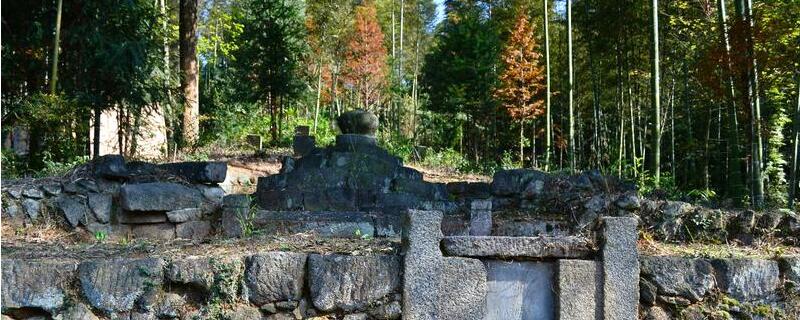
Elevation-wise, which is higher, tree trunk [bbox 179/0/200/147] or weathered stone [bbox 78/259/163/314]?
tree trunk [bbox 179/0/200/147]

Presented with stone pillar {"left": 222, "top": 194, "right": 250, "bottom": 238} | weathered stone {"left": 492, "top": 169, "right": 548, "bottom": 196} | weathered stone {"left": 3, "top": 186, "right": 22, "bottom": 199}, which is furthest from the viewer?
weathered stone {"left": 492, "top": 169, "right": 548, "bottom": 196}

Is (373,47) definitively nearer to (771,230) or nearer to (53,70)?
(53,70)

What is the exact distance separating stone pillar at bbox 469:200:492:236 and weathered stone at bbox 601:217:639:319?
217 cm

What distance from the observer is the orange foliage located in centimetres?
1585

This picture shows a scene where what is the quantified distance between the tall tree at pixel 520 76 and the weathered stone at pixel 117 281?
44.9ft

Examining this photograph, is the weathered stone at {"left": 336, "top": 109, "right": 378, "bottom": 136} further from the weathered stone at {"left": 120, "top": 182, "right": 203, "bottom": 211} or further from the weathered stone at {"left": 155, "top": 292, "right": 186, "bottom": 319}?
the weathered stone at {"left": 155, "top": 292, "right": 186, "bottom": 319}

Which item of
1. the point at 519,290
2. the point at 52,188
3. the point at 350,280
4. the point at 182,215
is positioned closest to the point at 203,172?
the point at 182,215

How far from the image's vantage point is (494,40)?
16.3 m

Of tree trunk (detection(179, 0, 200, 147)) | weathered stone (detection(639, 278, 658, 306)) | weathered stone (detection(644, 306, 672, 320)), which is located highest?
tree trunk (detection(179, 0, 200, 147))

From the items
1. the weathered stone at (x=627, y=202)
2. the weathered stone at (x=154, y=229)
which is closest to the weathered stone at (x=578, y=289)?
the weathered stone at (x=627, y=202)

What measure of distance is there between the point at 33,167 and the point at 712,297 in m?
7.41

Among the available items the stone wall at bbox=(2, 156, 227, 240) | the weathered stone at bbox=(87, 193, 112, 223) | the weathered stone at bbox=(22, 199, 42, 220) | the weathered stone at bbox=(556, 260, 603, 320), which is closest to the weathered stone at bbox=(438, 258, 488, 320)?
the weathered stone at bbox=(556, 260, 603, 320)

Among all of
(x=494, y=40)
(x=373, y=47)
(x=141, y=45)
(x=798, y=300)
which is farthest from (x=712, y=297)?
(x=373, y=47)

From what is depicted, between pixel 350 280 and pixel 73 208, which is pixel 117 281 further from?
pixel 73 208
